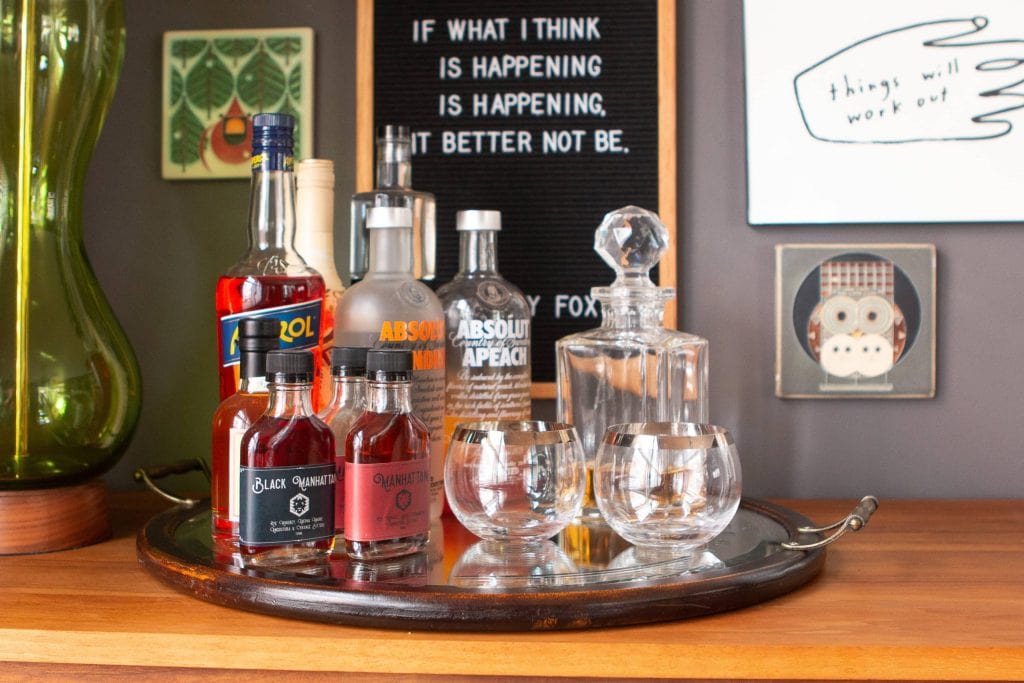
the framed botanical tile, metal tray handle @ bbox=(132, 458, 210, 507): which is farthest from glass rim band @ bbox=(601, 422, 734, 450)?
the framed botanical tile

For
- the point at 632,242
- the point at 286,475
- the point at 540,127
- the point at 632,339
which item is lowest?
the point at 286,475

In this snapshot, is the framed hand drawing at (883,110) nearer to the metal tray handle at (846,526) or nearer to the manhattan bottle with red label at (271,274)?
the metal tray handle at (846,526)

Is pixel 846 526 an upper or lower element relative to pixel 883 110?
lower

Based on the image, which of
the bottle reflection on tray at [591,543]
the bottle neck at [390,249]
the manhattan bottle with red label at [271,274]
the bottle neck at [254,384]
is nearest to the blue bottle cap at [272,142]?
the manhattan bottle with red label at [271,274]

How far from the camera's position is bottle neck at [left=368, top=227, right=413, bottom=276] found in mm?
981

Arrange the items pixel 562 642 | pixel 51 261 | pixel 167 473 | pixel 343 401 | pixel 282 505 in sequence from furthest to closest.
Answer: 1. pixel 167 473
2. pixel 51 261
3. pixel 343 401
4. pixel 282 505
5. pixel 562 642

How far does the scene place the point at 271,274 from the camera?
96 centimetres

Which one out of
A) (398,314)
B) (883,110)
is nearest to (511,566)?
(398,314)

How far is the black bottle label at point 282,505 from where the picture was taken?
792mm

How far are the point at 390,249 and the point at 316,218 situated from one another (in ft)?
0.51

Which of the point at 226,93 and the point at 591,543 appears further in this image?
the point at 226,93

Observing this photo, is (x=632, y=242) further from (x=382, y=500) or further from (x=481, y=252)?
(x=382, y=500)

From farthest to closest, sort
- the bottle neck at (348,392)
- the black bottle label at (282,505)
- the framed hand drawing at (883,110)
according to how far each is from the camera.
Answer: the framed hand drawing at (883,110)
the bottle neck at (348,392)
the black bottle label at (282,505)

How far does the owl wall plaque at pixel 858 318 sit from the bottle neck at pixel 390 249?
0.51 m
